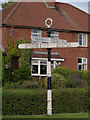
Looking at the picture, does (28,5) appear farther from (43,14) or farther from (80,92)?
(80,92)

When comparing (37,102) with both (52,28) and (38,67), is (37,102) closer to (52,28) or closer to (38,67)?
(38,67)

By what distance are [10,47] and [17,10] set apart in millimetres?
4118

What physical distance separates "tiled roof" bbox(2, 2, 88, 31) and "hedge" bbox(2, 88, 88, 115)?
41.1 feet

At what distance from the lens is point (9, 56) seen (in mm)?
23109

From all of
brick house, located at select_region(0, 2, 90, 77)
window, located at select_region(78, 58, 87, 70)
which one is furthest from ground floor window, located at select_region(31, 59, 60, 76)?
window, located at select_region(78, 58, 87, 70)

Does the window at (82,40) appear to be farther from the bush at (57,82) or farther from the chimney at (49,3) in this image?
the bush at (57,82)

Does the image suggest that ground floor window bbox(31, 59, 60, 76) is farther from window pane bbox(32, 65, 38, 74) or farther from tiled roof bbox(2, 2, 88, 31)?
tiled roof bbox(2, 2, 88, 31)

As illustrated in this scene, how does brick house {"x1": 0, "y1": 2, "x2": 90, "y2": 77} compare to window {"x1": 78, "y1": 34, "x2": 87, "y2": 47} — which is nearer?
brick house {"x1": 0, "y1": 2, "x2": 90, "y2": 77}

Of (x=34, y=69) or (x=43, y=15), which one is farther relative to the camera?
(x=43, y=15)

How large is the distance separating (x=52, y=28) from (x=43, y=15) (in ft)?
6.15

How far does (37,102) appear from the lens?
12734 mm

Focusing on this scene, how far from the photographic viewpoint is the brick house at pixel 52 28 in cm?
2439

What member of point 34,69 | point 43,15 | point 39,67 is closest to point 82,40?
point 43,15

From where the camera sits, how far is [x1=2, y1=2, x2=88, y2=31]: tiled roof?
24.9 metres
